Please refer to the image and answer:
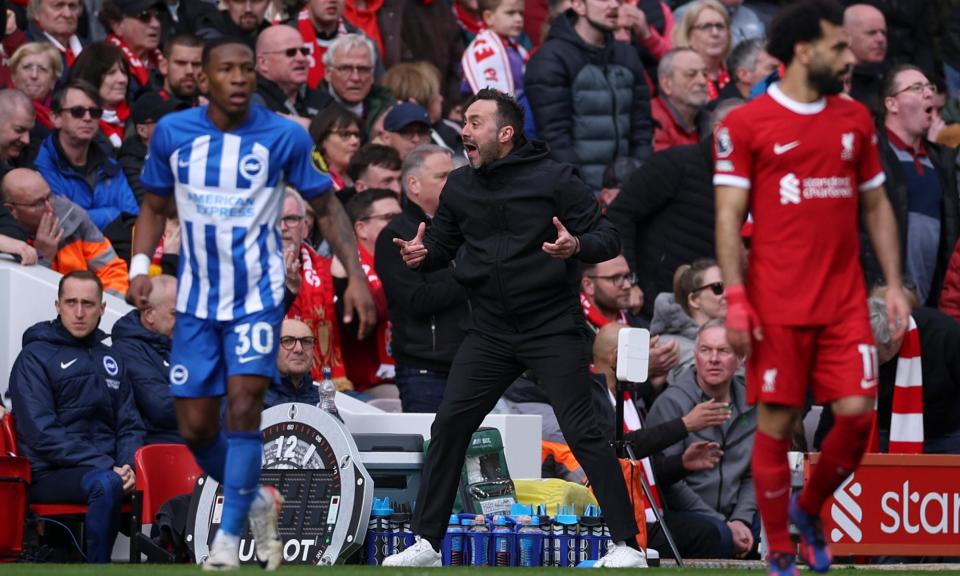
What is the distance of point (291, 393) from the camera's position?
11.9 meters

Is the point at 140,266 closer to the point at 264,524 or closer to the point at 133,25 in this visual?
the point at 264,524

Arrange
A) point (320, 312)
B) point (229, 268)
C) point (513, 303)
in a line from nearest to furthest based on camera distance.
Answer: point (229, 268) → point (513, 303) → point (320, 312)

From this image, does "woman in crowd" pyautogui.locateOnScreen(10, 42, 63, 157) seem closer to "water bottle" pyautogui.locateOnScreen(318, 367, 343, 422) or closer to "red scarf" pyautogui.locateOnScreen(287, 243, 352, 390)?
"red scarf" pyautogui.locateOnScreen(287, 243, 352, 390)

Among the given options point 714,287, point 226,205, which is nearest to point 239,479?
point 226,205

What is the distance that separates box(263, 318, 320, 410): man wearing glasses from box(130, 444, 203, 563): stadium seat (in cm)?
66

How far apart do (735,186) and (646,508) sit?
4.51 meters

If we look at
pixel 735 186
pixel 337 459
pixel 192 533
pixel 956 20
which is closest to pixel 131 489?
pixel 192 533

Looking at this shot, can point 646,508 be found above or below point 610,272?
below

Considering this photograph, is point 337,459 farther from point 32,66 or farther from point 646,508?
point 32,66

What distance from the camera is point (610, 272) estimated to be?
1328cm

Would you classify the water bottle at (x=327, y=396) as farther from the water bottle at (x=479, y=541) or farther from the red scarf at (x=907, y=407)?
the red scarf at (x=907, y=407)

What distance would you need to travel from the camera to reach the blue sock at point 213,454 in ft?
27.7

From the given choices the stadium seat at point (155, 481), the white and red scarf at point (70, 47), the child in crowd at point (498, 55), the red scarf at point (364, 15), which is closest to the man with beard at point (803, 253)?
the stadium seat at point (155, 481)

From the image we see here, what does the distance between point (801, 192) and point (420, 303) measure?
4869mm
